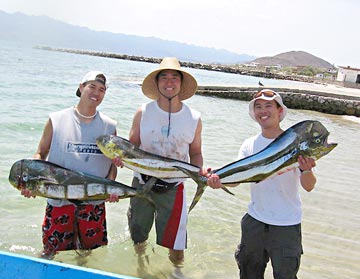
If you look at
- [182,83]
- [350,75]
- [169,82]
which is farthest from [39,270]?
[350,75]

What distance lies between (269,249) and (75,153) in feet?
6.22

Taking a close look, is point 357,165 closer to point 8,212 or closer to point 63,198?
point 8,212

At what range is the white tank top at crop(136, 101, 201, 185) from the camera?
161 inches

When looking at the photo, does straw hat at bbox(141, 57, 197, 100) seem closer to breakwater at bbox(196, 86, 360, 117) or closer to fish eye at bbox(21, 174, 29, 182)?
fish eye at bbox(21, 174, 29, 182)

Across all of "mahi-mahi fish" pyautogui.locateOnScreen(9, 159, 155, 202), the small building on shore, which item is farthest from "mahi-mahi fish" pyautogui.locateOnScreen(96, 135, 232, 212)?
the small building on shore

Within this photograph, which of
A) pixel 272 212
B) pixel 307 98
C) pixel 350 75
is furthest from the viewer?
pixel 350 75

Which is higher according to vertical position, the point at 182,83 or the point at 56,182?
the point at 182,83

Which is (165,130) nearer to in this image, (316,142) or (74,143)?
(74,143)

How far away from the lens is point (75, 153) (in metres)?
3.85

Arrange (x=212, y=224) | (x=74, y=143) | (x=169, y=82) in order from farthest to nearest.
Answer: (x=212, y=224) → (x=169, y=82) → (x=74, y=143)

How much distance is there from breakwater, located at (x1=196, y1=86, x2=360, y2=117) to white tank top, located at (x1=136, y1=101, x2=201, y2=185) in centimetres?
2720

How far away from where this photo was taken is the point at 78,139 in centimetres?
384

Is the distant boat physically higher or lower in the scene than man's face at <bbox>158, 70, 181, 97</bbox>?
lower

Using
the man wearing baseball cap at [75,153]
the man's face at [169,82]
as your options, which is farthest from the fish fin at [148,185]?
the man's face at [169,82]
